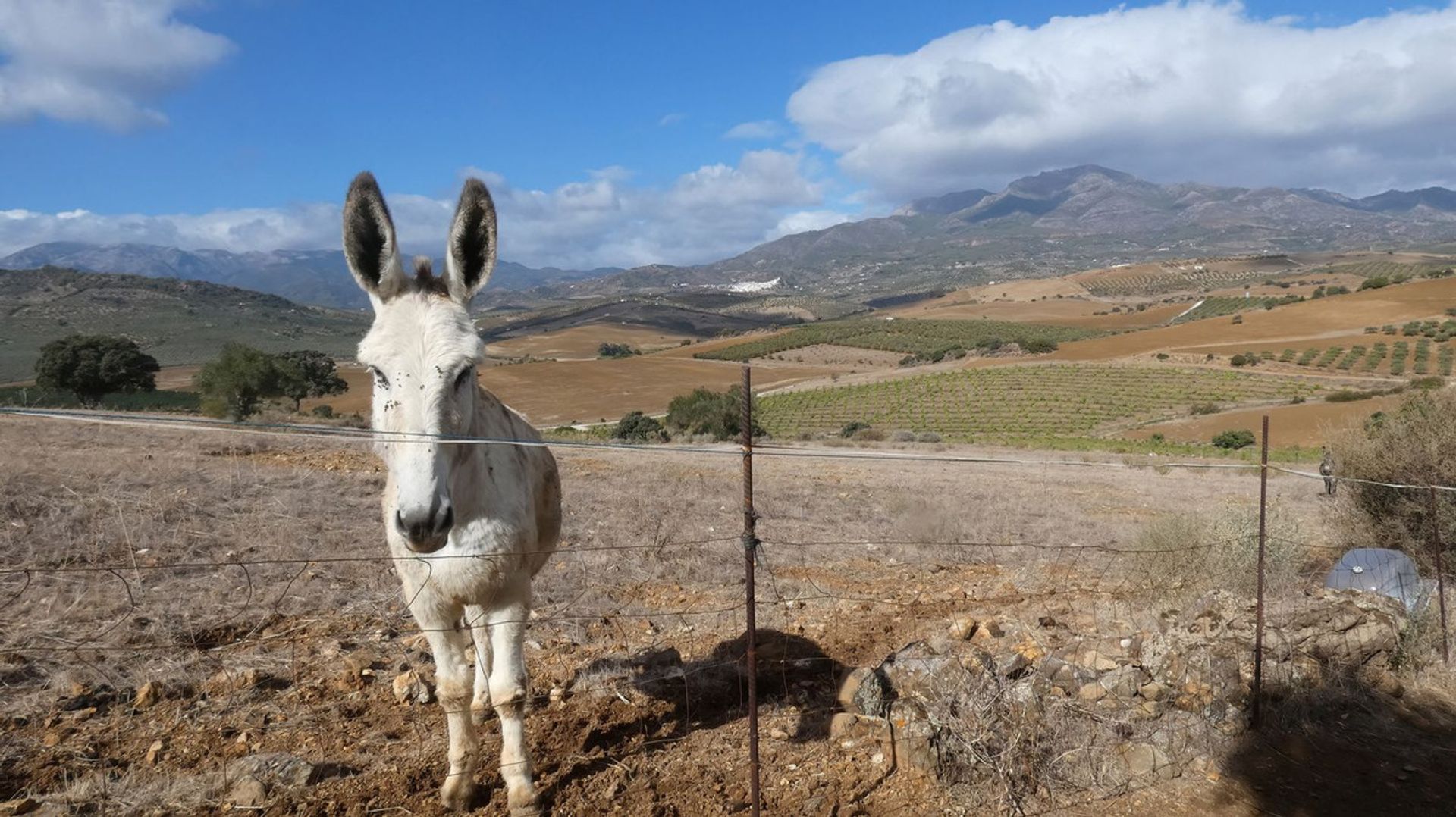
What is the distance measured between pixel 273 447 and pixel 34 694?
11631 mm

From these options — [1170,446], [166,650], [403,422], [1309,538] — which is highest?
[403,422]

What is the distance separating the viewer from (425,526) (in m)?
2.70

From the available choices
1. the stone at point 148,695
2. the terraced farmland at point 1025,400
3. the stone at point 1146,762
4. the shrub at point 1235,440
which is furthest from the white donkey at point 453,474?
the shrub at point 1235,440

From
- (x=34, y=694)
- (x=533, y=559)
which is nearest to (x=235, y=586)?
(x=34, y=694)

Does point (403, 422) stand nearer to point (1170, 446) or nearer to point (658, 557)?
point (658, 557)

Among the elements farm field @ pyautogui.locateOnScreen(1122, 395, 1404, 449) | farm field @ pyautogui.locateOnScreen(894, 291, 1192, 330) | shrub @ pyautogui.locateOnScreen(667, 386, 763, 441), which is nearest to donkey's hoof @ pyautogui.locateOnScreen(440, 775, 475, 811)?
shrub @ pyautogui.locateOnScreen(667, 386, 763, 441)

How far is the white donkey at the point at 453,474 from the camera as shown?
2.90 meters

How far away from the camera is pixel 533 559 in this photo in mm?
4094

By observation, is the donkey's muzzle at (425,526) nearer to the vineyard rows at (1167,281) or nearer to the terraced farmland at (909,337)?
the terraced farmland at (909,337)

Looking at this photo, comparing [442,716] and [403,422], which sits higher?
[403,422]

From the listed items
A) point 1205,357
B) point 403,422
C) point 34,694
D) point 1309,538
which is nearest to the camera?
point 403,422

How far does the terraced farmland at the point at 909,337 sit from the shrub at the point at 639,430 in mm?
62697

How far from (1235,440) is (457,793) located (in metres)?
43.4

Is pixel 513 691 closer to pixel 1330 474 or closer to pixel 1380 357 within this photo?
pixel 1330 474
